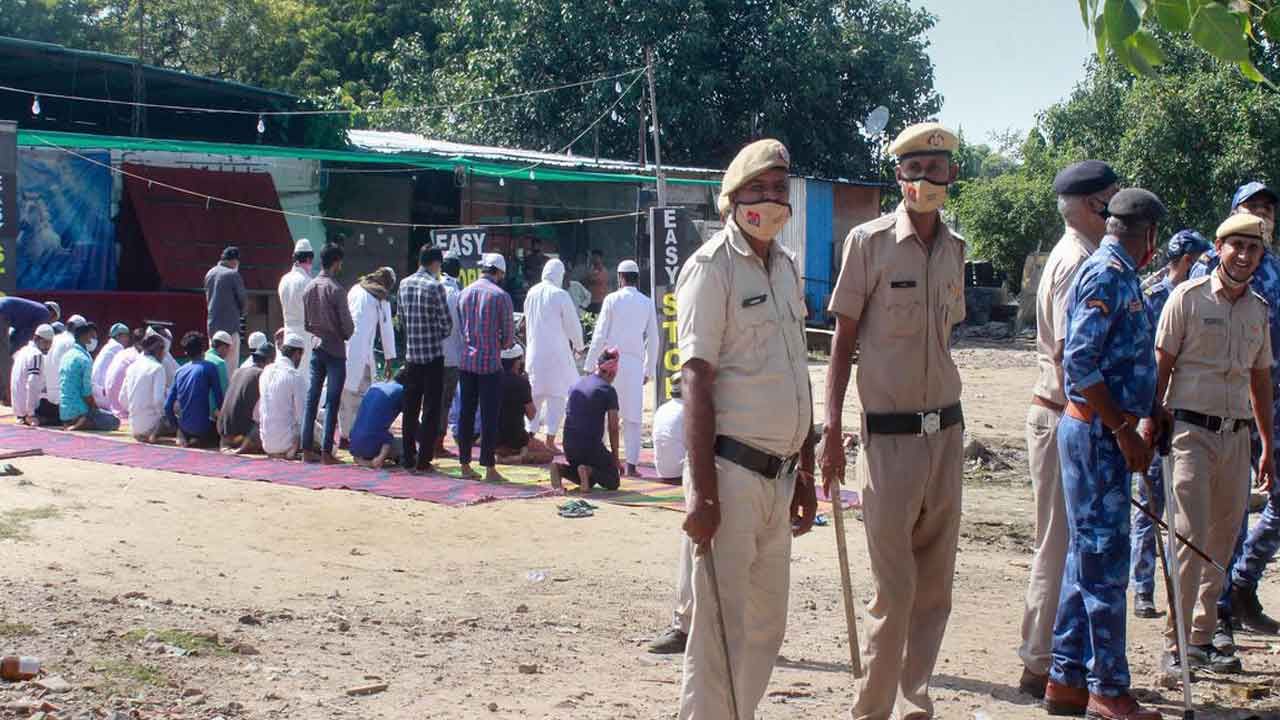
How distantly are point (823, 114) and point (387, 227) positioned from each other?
1314 centimetres

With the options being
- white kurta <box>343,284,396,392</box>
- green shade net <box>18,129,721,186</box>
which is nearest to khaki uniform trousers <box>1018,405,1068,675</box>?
white kurta <box>343,284,396,392</box>

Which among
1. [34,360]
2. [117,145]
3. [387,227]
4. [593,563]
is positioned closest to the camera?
[593,563]

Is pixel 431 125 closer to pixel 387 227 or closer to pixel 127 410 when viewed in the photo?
pixel 387 227

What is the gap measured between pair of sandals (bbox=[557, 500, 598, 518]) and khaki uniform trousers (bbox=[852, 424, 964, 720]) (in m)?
5.12

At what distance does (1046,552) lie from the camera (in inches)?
225

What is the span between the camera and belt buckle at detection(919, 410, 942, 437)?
4973mm

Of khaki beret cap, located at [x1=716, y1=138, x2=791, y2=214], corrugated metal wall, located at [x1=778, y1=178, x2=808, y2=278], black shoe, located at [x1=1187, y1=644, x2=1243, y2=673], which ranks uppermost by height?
corrugated metal wall, located at [x1=778, y1=178, x2=808, y2=278]

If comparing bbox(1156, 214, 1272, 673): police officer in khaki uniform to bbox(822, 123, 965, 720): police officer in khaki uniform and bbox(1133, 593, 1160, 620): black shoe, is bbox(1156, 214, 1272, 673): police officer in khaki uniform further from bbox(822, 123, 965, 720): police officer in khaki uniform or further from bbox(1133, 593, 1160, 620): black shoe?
bbox(822, 123, 965, 720): police officer in khaki uniform

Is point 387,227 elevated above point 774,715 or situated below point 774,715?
above

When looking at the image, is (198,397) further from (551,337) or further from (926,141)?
(926,141)

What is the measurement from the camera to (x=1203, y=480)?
6.25 meters

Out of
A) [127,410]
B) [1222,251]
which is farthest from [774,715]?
[127,410]

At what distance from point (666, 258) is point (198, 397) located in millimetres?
4520

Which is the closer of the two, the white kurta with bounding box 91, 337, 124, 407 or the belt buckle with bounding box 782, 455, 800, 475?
the belt buckle with bounding box 782, 455, 800, 475
